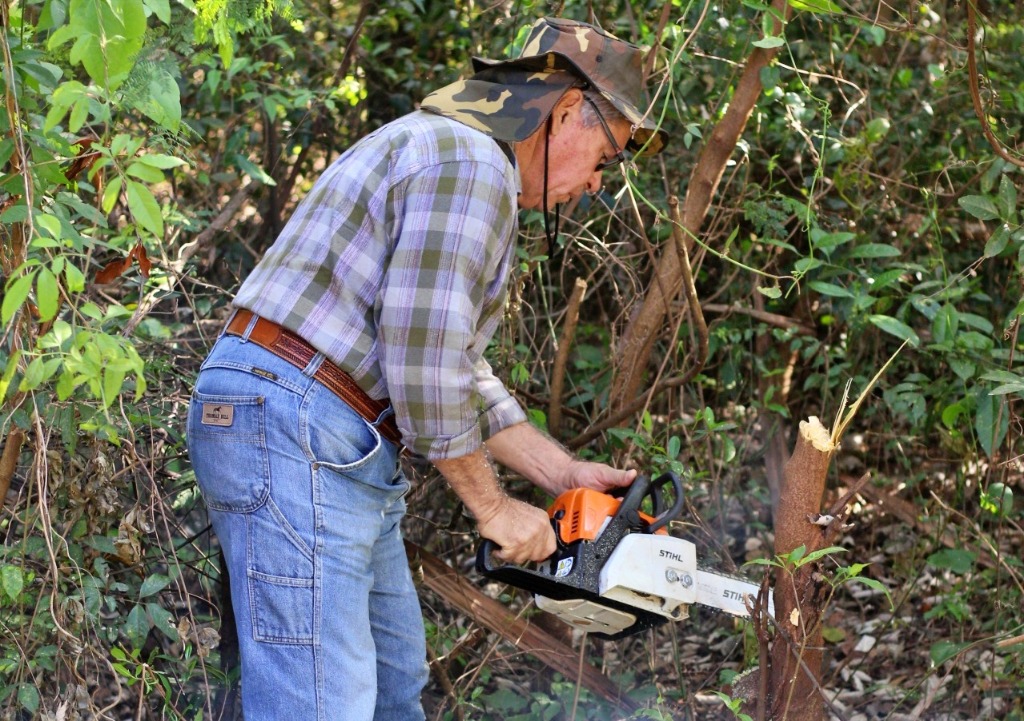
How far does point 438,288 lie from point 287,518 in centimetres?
59

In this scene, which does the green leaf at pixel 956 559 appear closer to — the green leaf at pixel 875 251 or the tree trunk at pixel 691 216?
the green leaf at pixel 875 251

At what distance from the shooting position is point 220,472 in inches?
89.7

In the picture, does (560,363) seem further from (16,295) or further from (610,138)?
(16,295)

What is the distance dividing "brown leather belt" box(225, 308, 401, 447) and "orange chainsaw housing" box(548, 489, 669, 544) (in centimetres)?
60

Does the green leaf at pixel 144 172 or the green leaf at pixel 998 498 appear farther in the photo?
the green leaf at pixel 998 498

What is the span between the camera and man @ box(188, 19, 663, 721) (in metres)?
2.20

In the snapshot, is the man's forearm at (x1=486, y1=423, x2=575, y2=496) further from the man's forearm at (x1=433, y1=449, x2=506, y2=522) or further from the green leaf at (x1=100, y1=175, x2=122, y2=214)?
the green leaf at (x1=100, y1=175, x2=122, y2=214)

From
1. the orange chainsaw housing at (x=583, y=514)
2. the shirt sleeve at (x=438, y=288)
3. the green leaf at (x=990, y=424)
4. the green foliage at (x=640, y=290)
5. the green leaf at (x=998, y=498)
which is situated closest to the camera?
the shirt sleeve at (x=438, y=288)

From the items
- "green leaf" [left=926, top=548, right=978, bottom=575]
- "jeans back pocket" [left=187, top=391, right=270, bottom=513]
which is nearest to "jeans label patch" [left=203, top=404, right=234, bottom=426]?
"jeans back pocket" [left=187, top=391, right=270, bottom=513]

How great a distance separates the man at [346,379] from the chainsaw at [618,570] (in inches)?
12.3

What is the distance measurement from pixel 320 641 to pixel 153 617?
0.89m

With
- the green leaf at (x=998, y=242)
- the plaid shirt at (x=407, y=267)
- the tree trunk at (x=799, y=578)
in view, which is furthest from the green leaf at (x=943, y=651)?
the plaid shirt at (x=407, y=267)

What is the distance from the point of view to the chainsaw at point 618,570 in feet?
8.43

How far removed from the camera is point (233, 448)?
7.38ft
